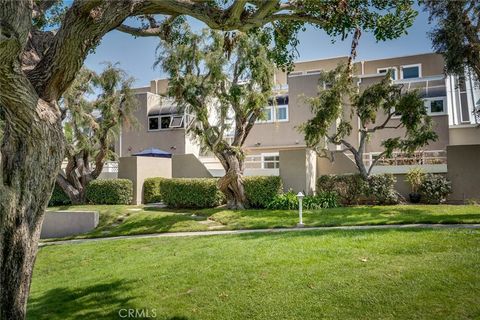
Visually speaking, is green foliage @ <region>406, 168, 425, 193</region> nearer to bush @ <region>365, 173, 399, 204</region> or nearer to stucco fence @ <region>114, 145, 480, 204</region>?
stucco fence @ <region>114, 145, 480, 204</region>

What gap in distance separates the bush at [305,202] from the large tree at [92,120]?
34.4ft

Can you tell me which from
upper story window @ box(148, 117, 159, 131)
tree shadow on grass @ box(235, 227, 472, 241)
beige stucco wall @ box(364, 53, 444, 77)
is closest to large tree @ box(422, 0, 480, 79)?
tree shadow on grass @ box(235, 227, 472, 241)

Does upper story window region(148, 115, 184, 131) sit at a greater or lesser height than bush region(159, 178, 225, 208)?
greater

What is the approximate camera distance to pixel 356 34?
7.04 meters

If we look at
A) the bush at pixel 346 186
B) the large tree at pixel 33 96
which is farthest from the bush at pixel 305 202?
the large tree at pixel 33 96

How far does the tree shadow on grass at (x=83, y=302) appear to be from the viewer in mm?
7066

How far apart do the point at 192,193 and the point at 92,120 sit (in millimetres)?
7406

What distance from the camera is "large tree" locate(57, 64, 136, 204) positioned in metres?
21.9

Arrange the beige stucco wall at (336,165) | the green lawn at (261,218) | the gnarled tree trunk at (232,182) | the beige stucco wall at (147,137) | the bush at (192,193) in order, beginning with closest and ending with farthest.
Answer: the green lawn at (261,218) < the gnarled tree trunk at (232,182) < the bush at (192,193) < the beige stucco wall at (336,165) < the beige stucco wall at (147,137)

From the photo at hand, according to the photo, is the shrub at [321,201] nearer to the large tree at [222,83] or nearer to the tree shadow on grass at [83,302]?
the large tree at [222,83]

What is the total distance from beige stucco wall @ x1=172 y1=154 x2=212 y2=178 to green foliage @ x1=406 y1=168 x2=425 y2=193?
10423 mm

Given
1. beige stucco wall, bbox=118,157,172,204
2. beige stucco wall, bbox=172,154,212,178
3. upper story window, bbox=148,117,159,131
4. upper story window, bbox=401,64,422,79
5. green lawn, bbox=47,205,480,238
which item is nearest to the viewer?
green lawn, bbox=47,205,480,238

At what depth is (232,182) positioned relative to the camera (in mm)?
17969

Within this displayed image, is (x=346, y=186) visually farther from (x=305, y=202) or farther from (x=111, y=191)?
(x=111, y=191)
